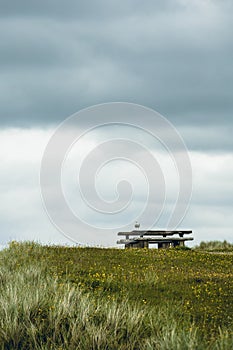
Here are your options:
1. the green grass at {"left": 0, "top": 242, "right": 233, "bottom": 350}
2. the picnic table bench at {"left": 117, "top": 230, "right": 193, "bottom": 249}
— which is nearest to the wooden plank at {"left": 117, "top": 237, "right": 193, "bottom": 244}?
the picnic table bench at {"left": 117, "top": 230, "right": 193, "bottom": 249}

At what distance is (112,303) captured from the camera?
15.1 metres

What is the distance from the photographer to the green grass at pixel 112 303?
13141 millimetres

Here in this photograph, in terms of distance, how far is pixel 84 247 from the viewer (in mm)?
28812

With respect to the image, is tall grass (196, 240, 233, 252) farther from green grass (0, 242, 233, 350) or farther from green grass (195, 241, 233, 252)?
green grass (0, 242, 233, 350)

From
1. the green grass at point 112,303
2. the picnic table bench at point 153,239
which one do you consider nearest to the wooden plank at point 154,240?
the picnic table bench at point 153,239

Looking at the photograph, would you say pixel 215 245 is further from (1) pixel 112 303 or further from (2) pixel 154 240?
(1) pixel 112 303

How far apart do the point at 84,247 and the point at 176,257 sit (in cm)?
457

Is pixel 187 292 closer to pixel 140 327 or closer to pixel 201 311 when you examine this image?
pixel 201 311

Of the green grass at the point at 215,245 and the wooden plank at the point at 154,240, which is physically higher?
the wooden plank at the point at 154,240

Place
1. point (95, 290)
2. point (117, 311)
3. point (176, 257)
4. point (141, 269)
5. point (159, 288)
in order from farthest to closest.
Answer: point (176, 257)
point (141, 269)
point (159, 288)
point (95, 290)
point (117, 311)

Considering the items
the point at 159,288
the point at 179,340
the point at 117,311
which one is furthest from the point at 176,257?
the point at 179,340

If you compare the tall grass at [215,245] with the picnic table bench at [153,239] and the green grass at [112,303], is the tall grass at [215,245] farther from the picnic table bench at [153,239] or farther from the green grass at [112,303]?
the green grass at [112,303]

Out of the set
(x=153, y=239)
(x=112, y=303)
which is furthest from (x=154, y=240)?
(x=112, y=303)

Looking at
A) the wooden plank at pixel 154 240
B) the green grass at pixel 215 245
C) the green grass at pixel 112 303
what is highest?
the wooden plank at pixel 154 240
